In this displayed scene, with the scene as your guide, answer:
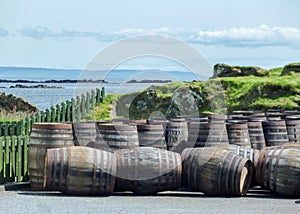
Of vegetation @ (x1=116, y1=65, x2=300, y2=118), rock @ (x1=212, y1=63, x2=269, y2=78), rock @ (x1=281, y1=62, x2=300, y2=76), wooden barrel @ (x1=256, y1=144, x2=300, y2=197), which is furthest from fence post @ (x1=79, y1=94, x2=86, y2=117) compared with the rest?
rock @ (x1=281, y1=62, x2=300, y2=76)

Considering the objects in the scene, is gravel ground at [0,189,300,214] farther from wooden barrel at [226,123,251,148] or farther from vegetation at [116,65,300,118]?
vegetation at [116,65,300,118]

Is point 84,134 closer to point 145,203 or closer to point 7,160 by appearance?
point 7,160

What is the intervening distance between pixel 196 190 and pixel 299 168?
195 centimetres

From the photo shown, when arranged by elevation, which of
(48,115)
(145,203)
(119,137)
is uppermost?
(48,115)

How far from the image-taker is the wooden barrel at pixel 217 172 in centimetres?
1145

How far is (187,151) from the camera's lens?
481 inches

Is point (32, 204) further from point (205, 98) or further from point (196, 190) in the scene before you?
point (205, 98)

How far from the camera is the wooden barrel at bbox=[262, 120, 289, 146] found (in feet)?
46.3

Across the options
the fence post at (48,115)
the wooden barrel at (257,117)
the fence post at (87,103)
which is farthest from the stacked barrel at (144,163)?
the fence post at (87,103)

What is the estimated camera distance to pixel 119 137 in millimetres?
12484

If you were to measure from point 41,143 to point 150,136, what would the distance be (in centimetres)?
220

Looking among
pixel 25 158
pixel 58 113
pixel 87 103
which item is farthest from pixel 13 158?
pixel 87 103

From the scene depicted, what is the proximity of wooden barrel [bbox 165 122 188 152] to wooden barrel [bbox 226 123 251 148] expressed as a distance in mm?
953

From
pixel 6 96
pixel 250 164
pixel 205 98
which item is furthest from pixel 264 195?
pixel 6 96
